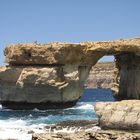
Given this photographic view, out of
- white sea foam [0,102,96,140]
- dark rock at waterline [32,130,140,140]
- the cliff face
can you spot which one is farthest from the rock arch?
the cliff face

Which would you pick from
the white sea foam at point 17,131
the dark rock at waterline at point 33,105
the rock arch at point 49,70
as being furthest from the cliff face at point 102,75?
the white sea foam at point 17,131

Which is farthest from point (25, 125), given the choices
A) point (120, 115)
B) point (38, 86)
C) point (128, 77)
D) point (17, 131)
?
point (128, 77)

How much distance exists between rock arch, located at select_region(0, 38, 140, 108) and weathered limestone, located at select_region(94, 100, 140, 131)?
62.4 feet

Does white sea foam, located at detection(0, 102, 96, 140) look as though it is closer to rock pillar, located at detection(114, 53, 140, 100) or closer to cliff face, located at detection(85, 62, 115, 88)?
rock pillar, located at detection(114, 53, 140, 100)

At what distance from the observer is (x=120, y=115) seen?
21828mm

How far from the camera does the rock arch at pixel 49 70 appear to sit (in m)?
42.4

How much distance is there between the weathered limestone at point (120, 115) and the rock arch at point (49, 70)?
19.0 metres

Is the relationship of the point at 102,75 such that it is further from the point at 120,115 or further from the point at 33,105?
the point at 120,115

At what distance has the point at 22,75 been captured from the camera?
140ft

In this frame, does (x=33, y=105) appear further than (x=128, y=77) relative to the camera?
No

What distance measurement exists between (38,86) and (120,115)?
21282 millimetres

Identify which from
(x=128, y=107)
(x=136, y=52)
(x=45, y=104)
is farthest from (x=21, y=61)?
(x=128, y=107)

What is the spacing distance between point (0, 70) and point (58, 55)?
5.91 meters

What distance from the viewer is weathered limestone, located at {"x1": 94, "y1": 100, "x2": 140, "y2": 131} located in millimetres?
21109
